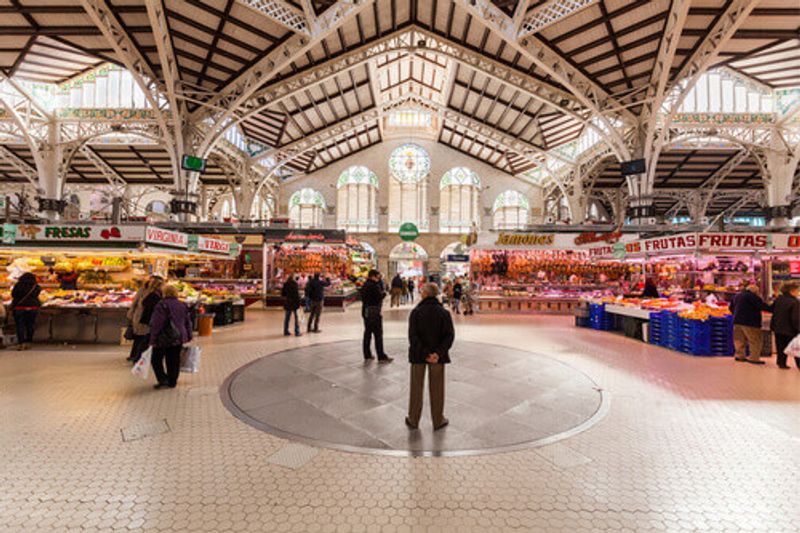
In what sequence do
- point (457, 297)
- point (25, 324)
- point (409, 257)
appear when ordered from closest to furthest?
point (25, 324), point (457, 297), point (409, 257)

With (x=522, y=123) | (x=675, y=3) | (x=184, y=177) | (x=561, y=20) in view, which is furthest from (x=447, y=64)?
(x=184, y=177)

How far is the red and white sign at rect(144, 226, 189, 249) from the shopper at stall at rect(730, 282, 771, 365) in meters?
12.5

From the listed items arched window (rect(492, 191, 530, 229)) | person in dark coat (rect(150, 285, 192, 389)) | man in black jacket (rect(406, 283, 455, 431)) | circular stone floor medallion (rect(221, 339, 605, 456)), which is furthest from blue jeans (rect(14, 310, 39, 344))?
arched window (rect(492, 191, 530, 229))

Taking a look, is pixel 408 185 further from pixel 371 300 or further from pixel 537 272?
pixel 371 300

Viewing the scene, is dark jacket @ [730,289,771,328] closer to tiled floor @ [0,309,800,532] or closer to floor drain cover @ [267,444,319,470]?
tiled floor @ [0,309,800,532]

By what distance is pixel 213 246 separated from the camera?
38.4ft

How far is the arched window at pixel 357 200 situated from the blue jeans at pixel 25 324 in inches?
882

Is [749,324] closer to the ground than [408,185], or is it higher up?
closer to the ground

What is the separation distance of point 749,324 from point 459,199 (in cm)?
2368

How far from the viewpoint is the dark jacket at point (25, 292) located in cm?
689

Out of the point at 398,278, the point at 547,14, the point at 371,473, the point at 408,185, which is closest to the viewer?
the point at 371,473

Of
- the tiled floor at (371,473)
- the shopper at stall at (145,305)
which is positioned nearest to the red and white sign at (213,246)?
the shopper at stall at (145,305)

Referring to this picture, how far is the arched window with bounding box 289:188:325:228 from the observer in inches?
1159

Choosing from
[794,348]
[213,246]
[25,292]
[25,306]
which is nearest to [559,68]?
[794,348]
